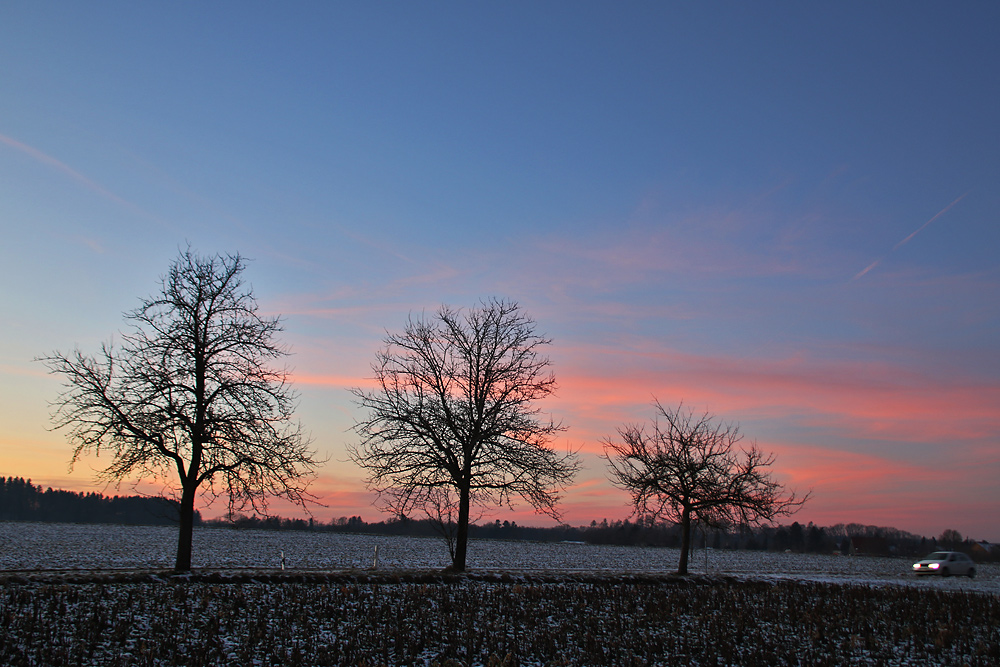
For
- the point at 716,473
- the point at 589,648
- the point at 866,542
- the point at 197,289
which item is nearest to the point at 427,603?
the point at 589,648

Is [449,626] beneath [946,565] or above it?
above

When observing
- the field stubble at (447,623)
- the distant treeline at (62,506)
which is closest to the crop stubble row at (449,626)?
the field stubble at (447,623)

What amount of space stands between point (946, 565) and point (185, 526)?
46.5 m

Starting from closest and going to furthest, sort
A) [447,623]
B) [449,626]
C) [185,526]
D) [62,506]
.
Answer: [449,626], [447,623], [185,526], [62,506]

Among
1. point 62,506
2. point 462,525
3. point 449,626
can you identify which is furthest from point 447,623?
point 62,506

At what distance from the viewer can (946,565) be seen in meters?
43.4

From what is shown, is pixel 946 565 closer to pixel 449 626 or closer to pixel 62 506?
pixel 449 626

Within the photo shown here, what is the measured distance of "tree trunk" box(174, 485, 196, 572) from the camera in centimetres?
2150

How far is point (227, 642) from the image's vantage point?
13906mm

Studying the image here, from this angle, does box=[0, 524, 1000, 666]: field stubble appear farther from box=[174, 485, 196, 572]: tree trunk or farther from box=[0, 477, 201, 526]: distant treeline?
box=[0, 477, 201, 526]: distant treeline

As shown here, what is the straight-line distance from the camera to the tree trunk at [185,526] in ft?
70.5

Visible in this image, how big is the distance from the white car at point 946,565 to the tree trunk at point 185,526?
148 feet

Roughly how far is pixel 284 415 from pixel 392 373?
5452 millimetres

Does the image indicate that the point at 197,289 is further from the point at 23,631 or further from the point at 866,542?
the point at 866,542
